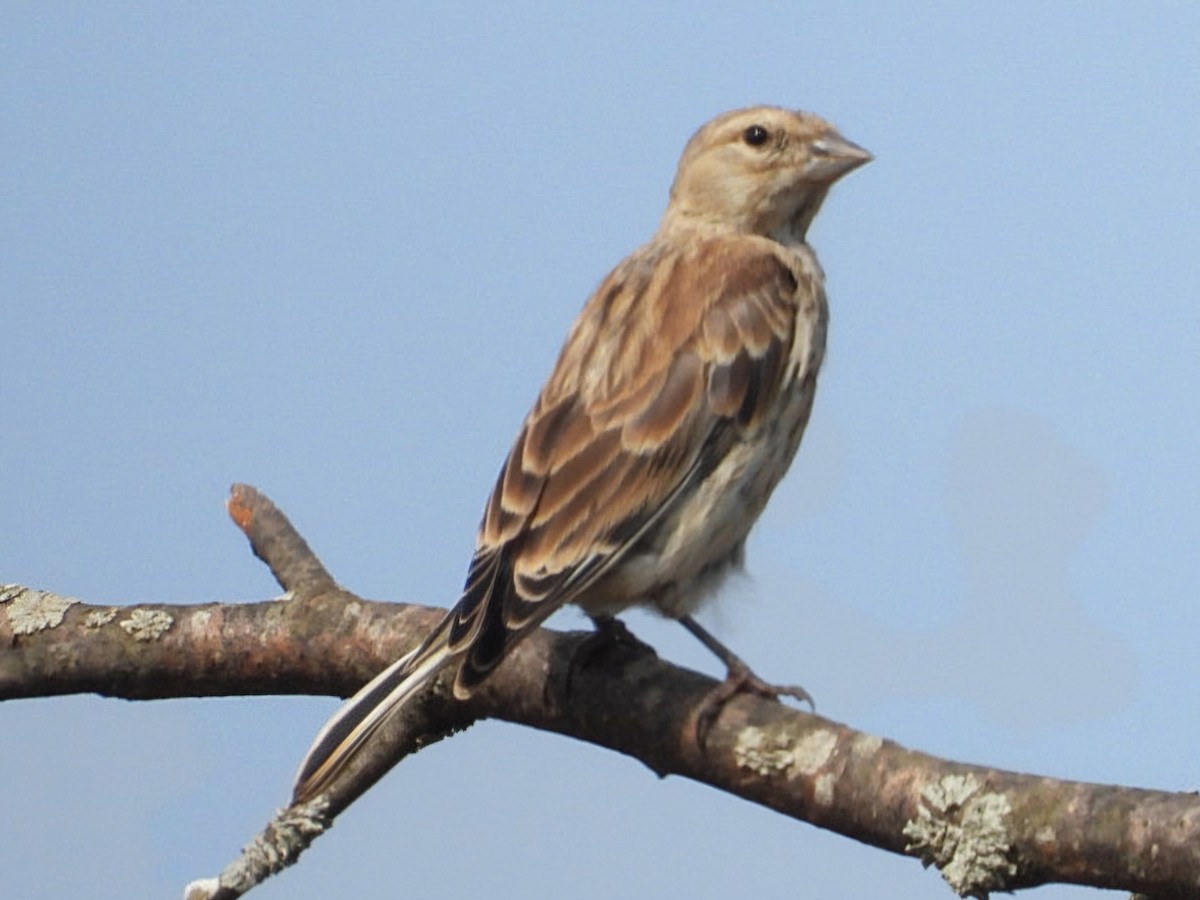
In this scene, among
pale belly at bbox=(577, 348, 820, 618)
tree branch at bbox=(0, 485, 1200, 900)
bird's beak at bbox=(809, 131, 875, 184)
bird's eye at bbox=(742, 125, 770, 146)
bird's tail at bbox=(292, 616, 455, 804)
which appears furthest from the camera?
bird's eye at bbox=(742, 125, 770, 146)

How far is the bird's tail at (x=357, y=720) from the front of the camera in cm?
438

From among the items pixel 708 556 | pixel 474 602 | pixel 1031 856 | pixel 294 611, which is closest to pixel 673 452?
pixel 708 556

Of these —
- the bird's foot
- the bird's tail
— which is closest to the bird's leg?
the bird's foot

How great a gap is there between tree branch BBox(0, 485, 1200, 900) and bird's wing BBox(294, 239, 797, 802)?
328mm

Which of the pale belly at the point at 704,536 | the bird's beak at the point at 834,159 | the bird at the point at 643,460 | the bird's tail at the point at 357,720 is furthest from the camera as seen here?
the bird's beak at the point at 834,159

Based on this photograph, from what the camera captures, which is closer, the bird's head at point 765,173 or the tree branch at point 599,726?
the tree branch at point 599,726

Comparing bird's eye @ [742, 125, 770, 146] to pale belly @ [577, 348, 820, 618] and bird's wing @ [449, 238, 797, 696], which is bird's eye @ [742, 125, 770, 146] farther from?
pale belly @ [577, 348, 820, 618]

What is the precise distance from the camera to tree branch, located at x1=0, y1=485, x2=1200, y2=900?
12.4ft

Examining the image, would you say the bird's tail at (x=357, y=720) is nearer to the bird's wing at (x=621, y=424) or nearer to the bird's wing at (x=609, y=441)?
the bird's wing at (x=609, y=441)

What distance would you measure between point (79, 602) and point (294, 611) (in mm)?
668

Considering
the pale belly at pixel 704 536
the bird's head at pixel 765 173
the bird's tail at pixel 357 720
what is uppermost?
the bird's head at pixel 765 173

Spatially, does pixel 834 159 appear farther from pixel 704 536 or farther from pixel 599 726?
pixel 599 726

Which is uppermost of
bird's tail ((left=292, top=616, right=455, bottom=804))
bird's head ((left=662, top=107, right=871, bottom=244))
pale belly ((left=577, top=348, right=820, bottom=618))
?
bird's head ((left=662, top=107, right=871, bottom=244))

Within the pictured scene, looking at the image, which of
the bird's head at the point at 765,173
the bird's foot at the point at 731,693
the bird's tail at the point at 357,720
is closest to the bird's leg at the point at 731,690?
the bird's foot at the point at 731,693
